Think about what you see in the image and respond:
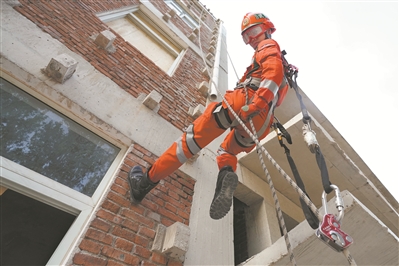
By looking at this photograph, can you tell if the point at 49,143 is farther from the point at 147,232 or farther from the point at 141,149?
the point at 147,232

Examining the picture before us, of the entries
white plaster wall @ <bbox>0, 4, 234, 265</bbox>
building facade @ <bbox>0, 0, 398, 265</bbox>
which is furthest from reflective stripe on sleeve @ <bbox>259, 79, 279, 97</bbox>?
white plaster wall @ <bbox>0, 4, 234, 265</bbox>

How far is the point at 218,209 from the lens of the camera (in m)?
2.11

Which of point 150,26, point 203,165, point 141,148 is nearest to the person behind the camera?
point 141,148

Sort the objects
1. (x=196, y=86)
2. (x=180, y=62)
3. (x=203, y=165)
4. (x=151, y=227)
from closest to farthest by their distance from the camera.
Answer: (x=151, y=227) < (x=203, y=165) < (x=196, y=86) < (x=180, y=62)

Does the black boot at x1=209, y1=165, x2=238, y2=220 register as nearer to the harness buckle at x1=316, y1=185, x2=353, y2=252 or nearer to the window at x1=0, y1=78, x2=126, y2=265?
the harness buckle at x1=316, y1=185, x2=353, y2=252

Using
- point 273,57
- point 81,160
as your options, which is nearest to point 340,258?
point 273,57

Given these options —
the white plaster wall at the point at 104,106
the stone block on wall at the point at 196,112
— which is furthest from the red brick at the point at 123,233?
the stone block on wall at the point at 196,112

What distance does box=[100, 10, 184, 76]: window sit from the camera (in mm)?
5098

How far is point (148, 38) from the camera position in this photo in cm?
579

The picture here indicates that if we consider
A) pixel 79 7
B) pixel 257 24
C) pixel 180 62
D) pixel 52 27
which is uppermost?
pixel 180 62

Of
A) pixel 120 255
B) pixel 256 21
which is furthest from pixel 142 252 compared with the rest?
pixel 256 21

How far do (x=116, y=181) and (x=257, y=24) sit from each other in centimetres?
266

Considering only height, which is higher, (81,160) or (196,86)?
(196,86)

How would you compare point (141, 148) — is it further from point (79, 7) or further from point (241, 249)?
point (79, 7)
